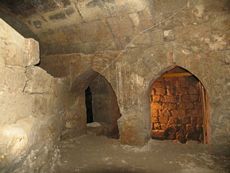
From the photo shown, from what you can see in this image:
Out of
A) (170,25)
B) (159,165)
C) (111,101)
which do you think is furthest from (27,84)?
(111,101)

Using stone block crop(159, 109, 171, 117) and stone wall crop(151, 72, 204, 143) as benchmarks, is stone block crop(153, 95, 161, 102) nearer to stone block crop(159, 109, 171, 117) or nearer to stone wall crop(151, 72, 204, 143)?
stone wall crop(151, 72, 204, 143)

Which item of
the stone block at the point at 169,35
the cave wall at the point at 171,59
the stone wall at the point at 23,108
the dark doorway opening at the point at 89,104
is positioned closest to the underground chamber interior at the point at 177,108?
the dark doorway opening at the point at 89,104

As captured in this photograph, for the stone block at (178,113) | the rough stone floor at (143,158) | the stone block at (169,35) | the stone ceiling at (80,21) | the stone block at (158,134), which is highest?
the stone ceiling at (80,21)

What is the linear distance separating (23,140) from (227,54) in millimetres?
3332

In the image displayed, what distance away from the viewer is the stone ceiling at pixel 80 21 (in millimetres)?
3906

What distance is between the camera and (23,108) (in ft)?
7.21

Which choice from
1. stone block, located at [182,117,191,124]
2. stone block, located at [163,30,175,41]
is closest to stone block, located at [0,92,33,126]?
stone block, located at [163,30,175,41]

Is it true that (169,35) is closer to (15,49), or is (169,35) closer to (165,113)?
(15,49)

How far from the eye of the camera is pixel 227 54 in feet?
12.1

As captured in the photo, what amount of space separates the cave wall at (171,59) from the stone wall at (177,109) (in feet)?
11.7

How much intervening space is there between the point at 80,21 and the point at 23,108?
2596mm

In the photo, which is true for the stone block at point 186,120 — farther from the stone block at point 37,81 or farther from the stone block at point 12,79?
the stone block at point 12,79

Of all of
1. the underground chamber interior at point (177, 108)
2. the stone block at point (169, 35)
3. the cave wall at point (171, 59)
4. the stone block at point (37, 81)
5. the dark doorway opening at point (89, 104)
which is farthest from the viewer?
the underground chamber interior at point (177, 108)

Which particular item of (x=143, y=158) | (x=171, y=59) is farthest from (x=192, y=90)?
(x=143, y=158)
